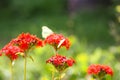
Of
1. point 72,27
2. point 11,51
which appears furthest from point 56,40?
point 72,27

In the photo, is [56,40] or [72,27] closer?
[56,40]

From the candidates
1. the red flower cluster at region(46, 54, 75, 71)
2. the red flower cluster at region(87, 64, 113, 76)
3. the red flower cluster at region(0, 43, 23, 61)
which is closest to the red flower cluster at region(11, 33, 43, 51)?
the red flower cluster at region(0, 43, 23, 61)

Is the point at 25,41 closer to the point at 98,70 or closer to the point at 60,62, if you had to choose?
the point at 60,62

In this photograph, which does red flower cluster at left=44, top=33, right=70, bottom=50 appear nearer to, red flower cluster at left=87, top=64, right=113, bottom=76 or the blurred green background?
red flower cluster at left=87, top=64, right=113, bottom=76

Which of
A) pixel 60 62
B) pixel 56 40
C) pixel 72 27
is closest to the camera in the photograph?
pixel 60 62

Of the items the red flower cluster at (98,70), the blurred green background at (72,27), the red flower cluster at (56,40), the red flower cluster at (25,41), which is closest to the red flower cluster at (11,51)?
the red flower cluster at (25,41)

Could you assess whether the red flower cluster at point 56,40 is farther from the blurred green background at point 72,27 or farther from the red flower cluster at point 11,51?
the blurred green background at point 72,27

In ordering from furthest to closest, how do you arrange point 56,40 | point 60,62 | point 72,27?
1. point 72,27
2. point 56,40
3. point 60,62

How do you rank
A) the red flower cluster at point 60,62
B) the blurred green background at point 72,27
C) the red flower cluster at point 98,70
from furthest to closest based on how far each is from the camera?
the blurred green background at point 72,27, the red flower cluster at point 98,70, the red flower cluster at point 60,62

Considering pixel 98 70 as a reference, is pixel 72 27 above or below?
above

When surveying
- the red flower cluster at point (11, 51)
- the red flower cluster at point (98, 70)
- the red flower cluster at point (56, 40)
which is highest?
the red flower cluster at point (56, 40)
